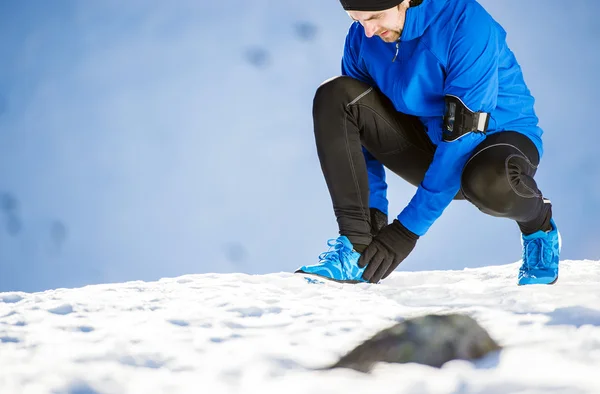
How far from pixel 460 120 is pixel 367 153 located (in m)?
0.46

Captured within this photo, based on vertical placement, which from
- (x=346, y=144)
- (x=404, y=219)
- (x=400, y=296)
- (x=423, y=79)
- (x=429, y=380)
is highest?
(x=423, y=79)

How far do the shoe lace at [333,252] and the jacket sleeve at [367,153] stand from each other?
0.27 meters

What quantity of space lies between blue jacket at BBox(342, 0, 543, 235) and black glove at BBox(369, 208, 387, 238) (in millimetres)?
196

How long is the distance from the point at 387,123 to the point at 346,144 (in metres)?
0.18

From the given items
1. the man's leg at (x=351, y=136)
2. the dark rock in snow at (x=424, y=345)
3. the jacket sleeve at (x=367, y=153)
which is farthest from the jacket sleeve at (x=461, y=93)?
the dark rock in snow at (x=424, y=345)

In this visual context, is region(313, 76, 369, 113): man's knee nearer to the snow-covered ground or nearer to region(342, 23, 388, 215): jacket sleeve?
region(342, 23, 388, 215): jacket sleeve

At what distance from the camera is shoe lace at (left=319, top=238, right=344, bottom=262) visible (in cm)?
168

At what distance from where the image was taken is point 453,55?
5.31ft

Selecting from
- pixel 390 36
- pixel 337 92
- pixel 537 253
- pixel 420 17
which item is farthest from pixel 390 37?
pixel 537 253

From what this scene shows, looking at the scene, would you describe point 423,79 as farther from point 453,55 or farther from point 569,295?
point 569,295

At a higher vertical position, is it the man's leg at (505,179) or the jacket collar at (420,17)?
the jacket collar at (420,17)

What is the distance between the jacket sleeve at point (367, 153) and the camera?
190 centimetres

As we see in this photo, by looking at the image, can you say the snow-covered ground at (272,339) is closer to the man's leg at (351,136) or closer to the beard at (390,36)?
the man's leg at (351,136)

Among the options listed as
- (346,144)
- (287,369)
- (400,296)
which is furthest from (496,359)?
(346,144)
